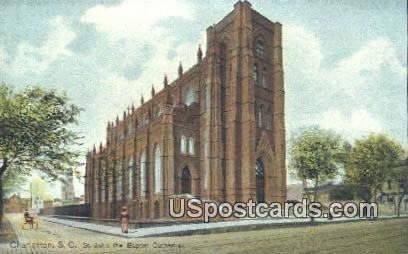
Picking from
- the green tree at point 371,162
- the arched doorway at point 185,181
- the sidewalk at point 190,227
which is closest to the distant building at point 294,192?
the sidewalk at point 190,227

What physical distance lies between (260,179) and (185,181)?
62.8 inches

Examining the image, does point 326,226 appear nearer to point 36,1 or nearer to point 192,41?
point 192,41

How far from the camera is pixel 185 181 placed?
26.2 ft

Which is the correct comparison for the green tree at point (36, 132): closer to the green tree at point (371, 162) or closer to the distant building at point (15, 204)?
the distant building at point (15, 204)

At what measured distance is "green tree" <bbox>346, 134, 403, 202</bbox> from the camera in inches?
348

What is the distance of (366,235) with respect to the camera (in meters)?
8.30

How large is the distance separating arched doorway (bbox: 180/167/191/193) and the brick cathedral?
2 centimetres

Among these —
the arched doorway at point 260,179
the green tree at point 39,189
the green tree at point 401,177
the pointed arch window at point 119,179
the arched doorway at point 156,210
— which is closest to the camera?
the green tree at point 39,189

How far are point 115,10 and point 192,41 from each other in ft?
4.15

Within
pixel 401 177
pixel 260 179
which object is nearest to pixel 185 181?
pixel 260 179

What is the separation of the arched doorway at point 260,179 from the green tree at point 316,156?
52 cm

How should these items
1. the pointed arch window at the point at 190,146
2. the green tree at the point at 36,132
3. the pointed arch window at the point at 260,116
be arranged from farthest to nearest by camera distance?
1. the pointed arch window at the point at 260,116
2. the pointed arch window at the point at 190,146
3. the green tree at the point at 36,132

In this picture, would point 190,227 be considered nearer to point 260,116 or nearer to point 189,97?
point 189,97

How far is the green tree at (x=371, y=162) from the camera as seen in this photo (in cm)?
884
